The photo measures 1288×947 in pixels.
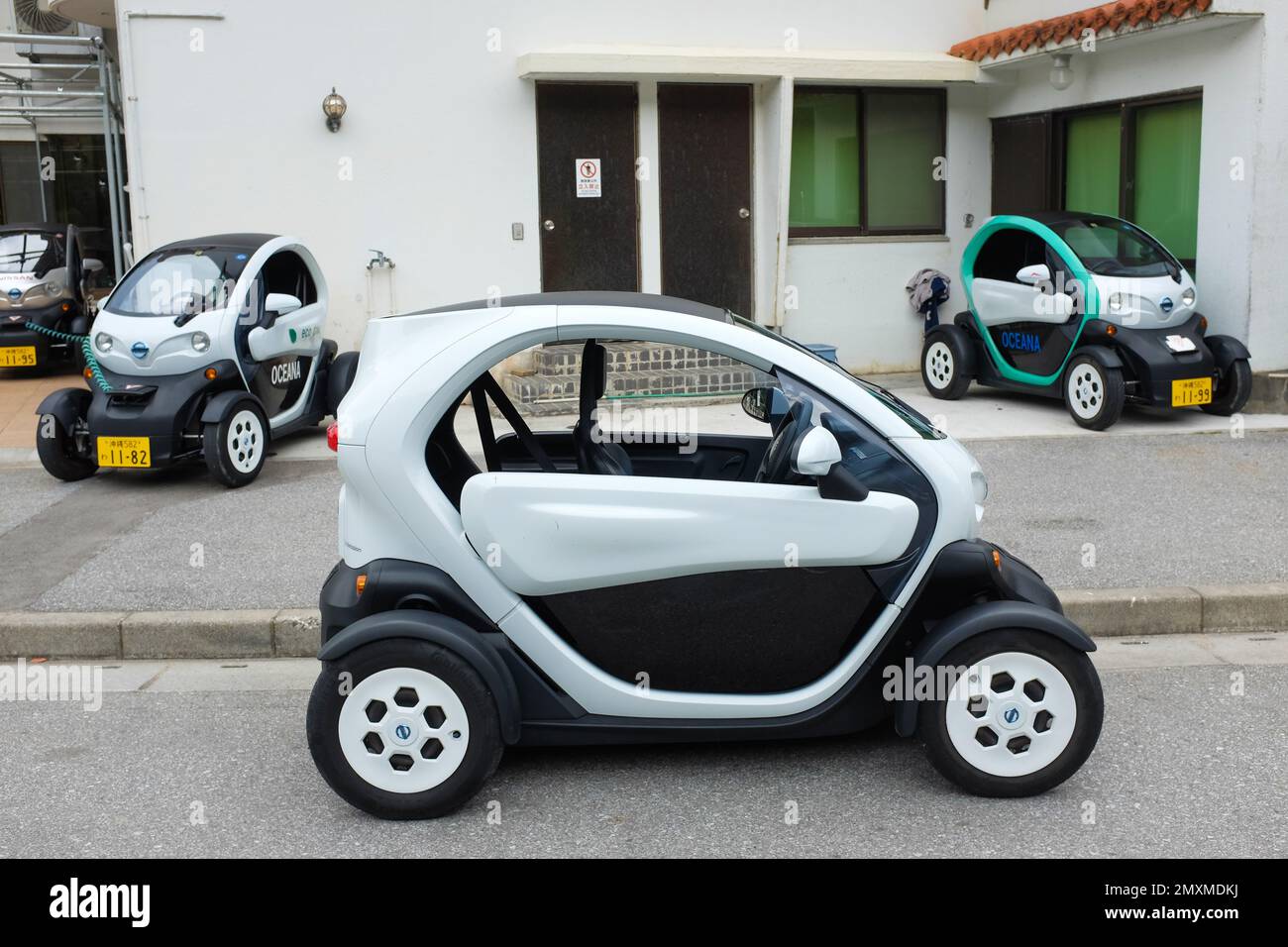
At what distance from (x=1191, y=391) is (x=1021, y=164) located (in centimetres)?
421

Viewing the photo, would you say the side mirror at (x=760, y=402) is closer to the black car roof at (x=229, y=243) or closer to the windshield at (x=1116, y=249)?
the black car roof at (x=229, y=243)

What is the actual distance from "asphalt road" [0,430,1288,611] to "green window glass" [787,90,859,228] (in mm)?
4626

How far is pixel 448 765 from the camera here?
13.4 feet

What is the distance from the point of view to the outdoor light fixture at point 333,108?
11.9 m

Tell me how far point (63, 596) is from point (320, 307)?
169 inches

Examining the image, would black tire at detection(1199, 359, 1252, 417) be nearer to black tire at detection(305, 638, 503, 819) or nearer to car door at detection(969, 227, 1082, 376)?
car door at detection(969, 227, 1082, 376)

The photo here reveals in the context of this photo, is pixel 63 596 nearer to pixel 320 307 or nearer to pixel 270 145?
pixel 320 307

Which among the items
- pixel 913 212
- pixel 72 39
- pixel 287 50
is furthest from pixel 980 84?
pixel 72 39

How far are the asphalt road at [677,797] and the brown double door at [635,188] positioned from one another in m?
8.42

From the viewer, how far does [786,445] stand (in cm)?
449

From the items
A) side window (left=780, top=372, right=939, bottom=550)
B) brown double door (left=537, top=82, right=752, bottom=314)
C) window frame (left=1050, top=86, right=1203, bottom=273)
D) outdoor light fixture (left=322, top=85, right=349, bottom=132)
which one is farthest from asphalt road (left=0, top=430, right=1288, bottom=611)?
brown double door (left=537, top=82, right=752, bottom=314)

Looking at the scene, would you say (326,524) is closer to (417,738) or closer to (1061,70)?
(417,738)

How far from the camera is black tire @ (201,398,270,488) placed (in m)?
8.50
